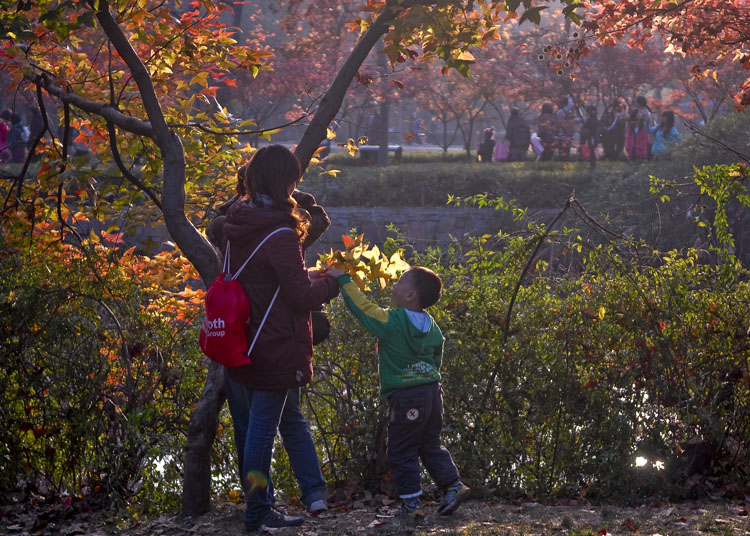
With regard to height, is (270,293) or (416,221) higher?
(270,293)

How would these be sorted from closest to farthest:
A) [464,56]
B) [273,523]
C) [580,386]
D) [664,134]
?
1. [273,523]
2. [464,56]
3. [580,386]
4. [664,134]

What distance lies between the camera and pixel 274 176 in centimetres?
388

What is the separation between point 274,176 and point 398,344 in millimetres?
960

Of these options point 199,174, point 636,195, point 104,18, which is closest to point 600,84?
point 636,195

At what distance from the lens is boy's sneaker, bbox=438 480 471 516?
4.28 metres

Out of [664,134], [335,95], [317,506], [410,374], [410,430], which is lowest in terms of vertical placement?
[317,506]

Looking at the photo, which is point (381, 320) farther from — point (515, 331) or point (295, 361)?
point (515, 331)

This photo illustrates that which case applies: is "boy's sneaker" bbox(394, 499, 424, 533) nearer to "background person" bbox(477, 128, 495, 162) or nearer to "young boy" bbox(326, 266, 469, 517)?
"young boy" bbox(326, 266, 469, 517)

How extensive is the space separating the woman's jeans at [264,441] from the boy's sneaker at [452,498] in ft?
1.87

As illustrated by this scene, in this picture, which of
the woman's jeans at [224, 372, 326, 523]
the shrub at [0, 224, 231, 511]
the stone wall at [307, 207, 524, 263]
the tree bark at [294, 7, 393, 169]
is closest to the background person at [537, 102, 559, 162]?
the stone wall at [307, 207, 524, 263]

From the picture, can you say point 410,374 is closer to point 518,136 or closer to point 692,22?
point 692,22

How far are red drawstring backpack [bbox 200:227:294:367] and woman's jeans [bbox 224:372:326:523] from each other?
0.76 ft

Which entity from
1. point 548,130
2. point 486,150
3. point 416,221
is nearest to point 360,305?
point 416,221

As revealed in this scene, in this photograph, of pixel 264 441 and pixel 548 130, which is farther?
pixel 548 130
